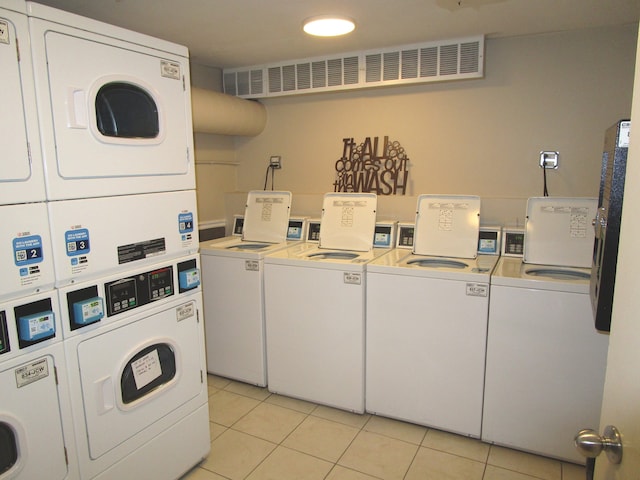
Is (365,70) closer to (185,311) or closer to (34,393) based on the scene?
(185,311)

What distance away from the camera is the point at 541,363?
2219 millimetres

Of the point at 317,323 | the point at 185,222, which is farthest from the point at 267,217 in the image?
the point at 185,222

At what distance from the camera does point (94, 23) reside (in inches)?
62.4

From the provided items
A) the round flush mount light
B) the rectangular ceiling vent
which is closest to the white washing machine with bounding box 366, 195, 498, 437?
the rectangular ceiling vent

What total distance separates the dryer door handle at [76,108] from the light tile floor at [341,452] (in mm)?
1769

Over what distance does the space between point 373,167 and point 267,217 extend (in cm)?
95

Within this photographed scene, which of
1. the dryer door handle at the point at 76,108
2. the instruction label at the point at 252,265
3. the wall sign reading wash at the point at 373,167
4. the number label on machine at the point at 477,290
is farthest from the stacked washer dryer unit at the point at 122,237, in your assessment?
the wall sign reading wash at the point at 373,167

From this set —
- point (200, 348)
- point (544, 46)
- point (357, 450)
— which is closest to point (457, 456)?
point (357, 450)

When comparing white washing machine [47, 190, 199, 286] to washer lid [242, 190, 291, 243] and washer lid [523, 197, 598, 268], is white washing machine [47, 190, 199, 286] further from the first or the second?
washer lid [523, 197, 598, 268]

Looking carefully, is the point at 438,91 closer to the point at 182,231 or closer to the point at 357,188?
the point at 357,188

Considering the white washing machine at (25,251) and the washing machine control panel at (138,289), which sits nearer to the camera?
the white washing machine at (25,251)

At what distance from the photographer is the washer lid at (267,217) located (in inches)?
135

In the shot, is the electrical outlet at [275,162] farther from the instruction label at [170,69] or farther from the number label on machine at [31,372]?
the number label on machine at [31,372]

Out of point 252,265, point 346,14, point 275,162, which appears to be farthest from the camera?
point 275,162
